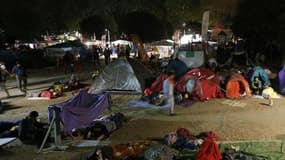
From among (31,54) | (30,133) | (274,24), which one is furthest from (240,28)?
(30,133)

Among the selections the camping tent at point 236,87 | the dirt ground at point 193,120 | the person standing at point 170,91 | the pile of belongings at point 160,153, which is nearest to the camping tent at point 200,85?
the camping tent at point 236,87

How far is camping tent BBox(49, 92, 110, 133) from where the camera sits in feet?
37.9

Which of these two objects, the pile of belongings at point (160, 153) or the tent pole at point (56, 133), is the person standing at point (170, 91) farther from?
the pile of belongings at point (160, 153)

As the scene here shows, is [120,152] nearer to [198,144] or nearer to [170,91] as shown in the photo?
[198,144]

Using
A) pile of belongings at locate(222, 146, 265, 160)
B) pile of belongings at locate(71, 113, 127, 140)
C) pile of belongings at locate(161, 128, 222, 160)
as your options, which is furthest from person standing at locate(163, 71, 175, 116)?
pile of belongings at locate(222, 146, 265, 160)

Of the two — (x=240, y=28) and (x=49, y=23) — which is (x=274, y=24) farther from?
(x=49, y=23)

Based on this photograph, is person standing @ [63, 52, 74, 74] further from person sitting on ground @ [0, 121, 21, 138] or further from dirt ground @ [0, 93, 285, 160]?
person sitting on ground @ [0, 121, 21, 138]

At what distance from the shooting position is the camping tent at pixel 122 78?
1909 centimetres

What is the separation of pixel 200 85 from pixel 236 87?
1761 millimetres

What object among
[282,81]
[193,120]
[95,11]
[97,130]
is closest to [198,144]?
[97,130]

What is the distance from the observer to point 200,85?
57.7ft

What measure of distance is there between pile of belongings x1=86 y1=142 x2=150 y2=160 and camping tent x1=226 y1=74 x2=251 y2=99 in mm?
8452

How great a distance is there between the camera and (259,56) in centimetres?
3503

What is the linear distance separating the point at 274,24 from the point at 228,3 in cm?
2588
